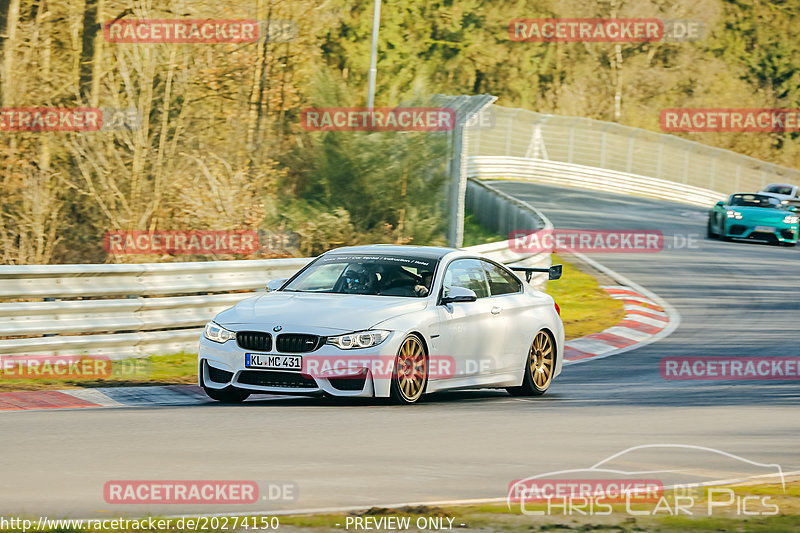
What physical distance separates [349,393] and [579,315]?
9.93 m

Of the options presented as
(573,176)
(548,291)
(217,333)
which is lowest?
(548,291)

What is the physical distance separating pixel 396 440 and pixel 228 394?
2.63 meters

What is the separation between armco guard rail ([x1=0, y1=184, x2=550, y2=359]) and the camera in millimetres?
12180

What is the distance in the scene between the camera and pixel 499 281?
1222 centimetres

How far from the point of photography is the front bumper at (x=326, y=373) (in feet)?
33.1

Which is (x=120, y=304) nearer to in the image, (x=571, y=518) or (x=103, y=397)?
(x=103, y=397)

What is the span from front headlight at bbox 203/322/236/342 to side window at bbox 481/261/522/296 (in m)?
2.77

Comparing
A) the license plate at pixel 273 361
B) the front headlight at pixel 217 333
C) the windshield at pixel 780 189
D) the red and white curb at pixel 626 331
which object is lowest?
the red and white curb at pixel 626 331

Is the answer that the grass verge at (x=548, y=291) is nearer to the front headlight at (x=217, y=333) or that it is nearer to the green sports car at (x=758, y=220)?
the front headlight at (x=217, y=333)

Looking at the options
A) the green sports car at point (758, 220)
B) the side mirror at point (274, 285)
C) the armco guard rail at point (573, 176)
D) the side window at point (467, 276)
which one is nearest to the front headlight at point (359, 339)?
the side window at point (467, 276)

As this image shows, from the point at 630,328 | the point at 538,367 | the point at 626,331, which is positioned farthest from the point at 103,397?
the point at 630,328

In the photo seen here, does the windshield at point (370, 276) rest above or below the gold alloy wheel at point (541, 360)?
above

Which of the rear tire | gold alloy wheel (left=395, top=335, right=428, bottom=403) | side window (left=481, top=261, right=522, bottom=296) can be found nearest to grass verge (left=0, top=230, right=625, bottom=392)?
the rear tire

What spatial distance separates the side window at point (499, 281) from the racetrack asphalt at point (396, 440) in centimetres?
103
